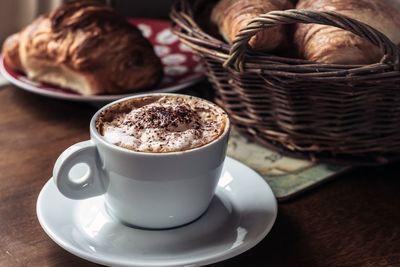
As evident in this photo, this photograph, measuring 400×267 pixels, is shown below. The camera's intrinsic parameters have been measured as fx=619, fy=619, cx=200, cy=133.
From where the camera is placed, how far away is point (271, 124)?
889 mm

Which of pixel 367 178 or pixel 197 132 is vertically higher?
pixel 197 132

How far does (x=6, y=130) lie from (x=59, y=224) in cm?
34

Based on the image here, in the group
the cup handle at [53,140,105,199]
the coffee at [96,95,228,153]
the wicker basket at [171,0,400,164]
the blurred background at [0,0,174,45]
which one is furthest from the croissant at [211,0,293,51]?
the blurred background at [0,0,174,45]

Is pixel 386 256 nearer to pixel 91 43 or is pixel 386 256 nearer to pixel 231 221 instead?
pixel 231 221

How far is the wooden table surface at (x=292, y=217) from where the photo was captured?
69 centimetres

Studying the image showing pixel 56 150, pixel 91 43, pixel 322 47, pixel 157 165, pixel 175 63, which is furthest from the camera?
pixel 175 63

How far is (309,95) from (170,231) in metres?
0.26

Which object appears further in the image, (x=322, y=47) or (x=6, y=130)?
(x=6, y=130)

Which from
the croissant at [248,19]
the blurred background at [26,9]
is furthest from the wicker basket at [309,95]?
the blurred background at [26,9]

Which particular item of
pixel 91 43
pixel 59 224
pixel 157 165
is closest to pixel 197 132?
pixel 157 165

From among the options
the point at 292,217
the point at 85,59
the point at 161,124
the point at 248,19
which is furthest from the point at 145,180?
the point at 85,59

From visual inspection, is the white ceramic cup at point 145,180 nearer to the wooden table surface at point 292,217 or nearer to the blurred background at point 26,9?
the wooden table surface at point 292,217

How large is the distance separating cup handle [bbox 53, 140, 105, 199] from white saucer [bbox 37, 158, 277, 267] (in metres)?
0.03

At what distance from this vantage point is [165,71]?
3.76 ft
